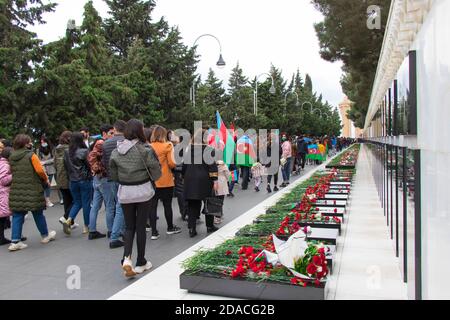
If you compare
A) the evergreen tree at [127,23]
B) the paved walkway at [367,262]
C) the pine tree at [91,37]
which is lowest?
the paved walkway at [367,262]

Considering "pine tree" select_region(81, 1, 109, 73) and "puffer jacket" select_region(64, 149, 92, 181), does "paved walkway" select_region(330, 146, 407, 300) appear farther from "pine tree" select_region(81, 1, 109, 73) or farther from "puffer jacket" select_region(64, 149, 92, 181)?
"pine tree" select_region(81, 1, 109, 73)

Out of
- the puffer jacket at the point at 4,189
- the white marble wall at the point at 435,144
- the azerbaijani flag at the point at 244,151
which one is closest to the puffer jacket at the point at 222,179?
the puffer jacket at the point at 4,189

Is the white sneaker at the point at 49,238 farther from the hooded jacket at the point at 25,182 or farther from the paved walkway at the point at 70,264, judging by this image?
the hooded jacket at the point at 25,182

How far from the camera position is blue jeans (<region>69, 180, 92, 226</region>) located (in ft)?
27.8

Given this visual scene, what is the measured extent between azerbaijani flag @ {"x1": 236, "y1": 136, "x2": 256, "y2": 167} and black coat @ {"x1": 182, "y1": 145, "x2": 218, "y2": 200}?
23.1 feet

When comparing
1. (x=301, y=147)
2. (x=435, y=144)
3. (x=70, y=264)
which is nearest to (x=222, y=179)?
(x=70, y=264)

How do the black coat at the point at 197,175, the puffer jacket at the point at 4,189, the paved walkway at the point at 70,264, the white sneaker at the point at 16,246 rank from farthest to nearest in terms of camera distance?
the black coat at the point at 197,175 → the puffer jacket at the point at 4,189 → the white sneaker at the point at 16,246 → the paved walkway at the point at 70,264

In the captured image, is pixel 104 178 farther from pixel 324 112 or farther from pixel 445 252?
pixel 324 112

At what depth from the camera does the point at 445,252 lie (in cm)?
264

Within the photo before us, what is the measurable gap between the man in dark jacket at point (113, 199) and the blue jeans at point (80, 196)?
30.2 inches

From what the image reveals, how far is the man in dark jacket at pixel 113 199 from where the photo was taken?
727 cm

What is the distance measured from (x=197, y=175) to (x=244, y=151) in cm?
724

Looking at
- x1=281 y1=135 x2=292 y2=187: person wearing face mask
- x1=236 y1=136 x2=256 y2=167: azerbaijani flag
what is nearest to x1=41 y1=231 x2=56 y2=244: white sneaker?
x1=236 y1=136 x2=256 y2=167: azerbaijani flag

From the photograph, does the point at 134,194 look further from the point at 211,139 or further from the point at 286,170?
the point at 286,170
